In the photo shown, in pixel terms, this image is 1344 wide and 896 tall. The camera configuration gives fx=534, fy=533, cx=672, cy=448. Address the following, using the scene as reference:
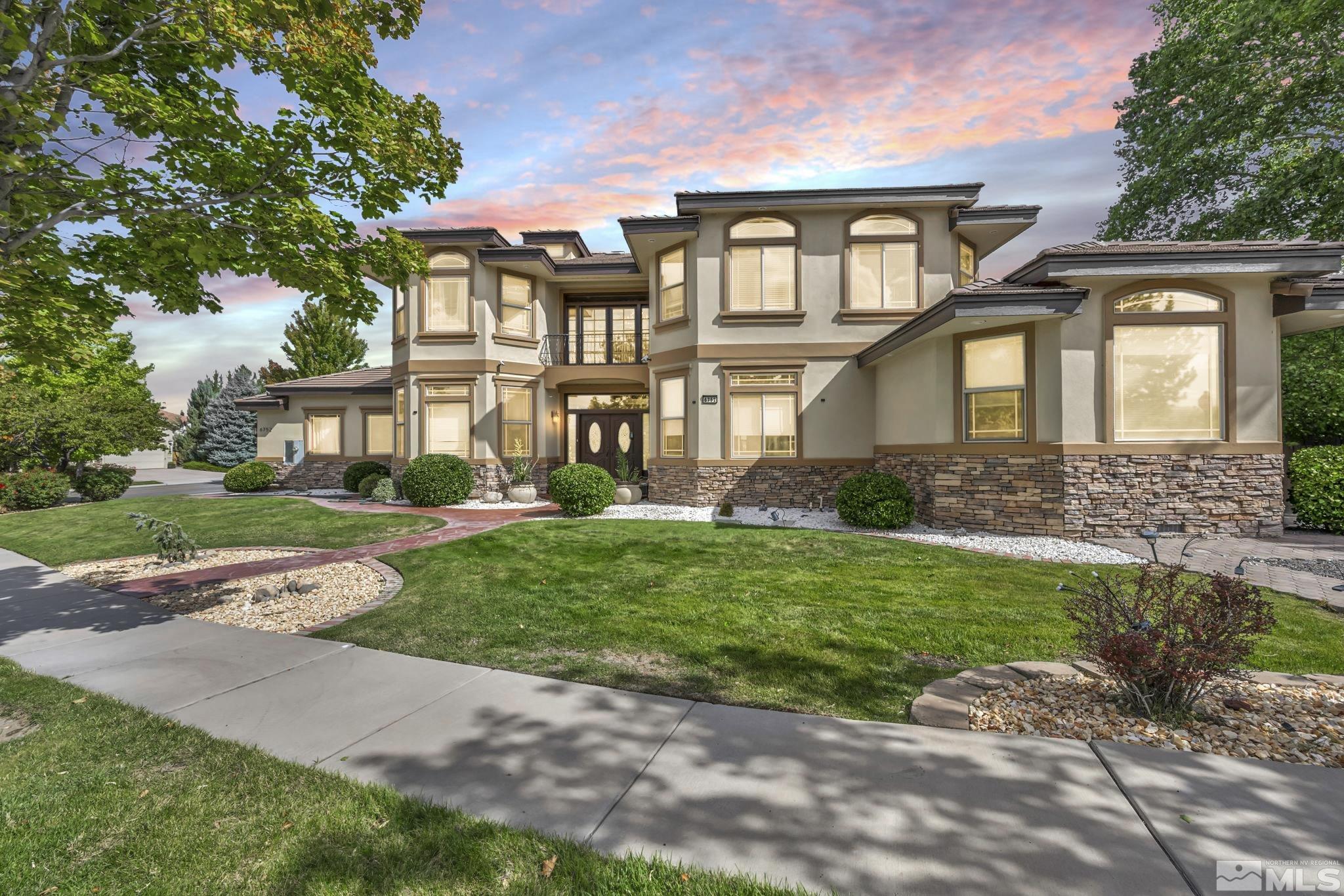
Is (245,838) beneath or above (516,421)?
beneath

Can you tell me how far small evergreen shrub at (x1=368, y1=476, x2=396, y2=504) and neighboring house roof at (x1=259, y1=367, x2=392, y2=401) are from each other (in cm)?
454

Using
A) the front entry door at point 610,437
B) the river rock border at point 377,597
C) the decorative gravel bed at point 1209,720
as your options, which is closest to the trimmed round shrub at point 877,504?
the decorative gravel bed at point 1209,720

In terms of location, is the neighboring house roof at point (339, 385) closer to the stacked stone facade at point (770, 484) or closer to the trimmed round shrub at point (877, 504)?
the stacked stone facade at point (770, 484)

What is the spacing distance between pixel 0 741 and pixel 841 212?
1541 cm

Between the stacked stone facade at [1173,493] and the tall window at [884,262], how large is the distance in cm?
618

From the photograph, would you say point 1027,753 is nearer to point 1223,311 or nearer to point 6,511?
point 1223,311

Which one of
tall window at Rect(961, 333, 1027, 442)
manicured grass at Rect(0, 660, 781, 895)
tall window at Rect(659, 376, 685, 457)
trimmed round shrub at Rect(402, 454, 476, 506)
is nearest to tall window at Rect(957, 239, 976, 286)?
tall window at Rect(961, 333, 1027, 442)

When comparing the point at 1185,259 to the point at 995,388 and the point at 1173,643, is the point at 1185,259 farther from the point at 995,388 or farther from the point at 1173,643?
the point at 1173,643

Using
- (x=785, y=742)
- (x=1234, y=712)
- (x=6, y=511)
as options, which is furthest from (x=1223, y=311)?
(x=6, y=511)

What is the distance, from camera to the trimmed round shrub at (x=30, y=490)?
1605 centimetres

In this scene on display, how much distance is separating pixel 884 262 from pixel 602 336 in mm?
9039

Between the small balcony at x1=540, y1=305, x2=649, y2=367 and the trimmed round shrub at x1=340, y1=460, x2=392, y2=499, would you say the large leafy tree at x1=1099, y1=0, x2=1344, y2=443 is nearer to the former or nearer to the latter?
the small balcony at x1=540, y1=305, x2=649, y2=367

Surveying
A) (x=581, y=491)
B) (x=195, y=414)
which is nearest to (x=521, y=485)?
(x=581, y=491)

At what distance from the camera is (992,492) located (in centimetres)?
991
